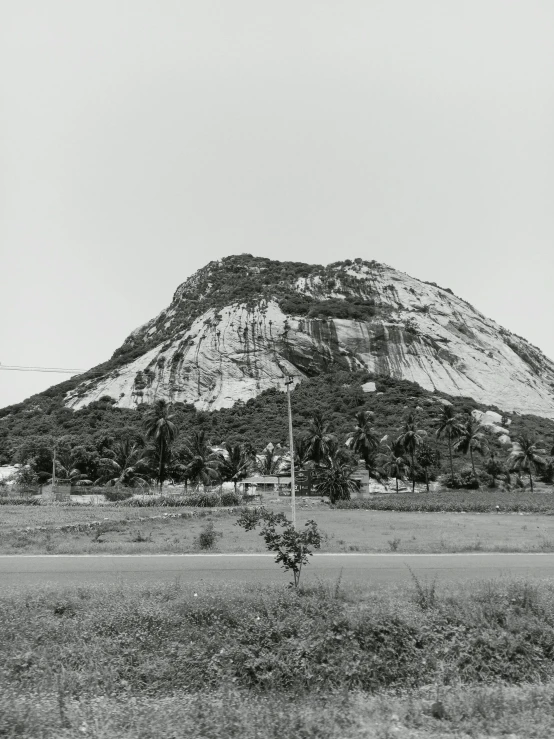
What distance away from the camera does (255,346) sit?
13388cm

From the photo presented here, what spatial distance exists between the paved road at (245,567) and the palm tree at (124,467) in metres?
53.8

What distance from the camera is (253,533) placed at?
30688 mm

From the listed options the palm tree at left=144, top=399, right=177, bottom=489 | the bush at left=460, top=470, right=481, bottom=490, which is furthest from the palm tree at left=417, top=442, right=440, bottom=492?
the palm tree at left=144, top=399, right=177, bottom=489

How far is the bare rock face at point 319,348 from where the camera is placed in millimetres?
127000

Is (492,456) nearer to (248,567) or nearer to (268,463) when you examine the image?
(268,463)

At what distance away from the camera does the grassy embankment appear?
22.4m

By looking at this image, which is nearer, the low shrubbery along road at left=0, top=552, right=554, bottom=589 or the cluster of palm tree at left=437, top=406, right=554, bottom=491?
the low shrubbery along road at left=0, top=552, right=554, bottom=589

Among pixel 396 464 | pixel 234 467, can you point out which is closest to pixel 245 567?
pixel 234 467

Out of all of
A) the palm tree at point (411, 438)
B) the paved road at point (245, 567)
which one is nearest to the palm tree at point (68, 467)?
the palm tree at point (411, 438)

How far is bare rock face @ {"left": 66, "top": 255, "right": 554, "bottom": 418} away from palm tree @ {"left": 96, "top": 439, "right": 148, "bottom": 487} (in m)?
44.2

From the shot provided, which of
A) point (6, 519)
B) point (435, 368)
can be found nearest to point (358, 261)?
point (435, 368)

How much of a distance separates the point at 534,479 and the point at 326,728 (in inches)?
3584

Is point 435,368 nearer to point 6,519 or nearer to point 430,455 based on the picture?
point 430,455

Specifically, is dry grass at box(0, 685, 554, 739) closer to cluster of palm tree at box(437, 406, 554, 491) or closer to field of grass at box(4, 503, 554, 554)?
field of grass at box(4, 503, 554, 554)
